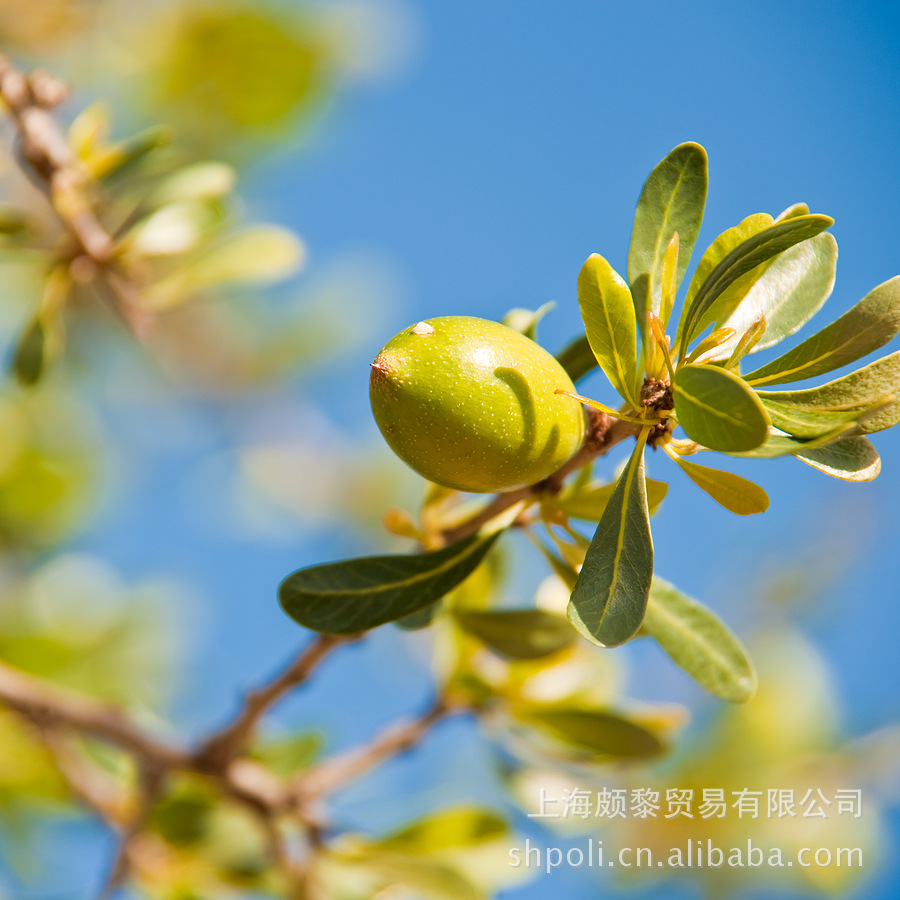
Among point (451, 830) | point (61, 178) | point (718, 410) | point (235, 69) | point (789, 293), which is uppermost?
point (235, 69)

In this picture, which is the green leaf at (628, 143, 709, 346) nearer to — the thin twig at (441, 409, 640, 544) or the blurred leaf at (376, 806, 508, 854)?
the thin twig at (441, 409, 640, 544)

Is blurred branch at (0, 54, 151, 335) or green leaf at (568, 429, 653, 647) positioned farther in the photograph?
blurred branch at (0, 54, 151, 335)

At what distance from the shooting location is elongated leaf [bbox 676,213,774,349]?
1137 millimetres

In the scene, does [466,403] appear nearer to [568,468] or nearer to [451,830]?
[568,468]

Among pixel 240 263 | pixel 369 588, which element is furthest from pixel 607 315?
pixel 240 263

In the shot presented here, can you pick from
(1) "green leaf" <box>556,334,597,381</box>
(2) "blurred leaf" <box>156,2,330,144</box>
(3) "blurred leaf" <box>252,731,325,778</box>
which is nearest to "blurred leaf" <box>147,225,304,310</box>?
Answer: (1) "green leaf" <box>556,334,597,381</box>

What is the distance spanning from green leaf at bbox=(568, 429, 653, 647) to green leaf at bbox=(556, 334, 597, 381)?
0.28 meters

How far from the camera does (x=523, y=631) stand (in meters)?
1.51

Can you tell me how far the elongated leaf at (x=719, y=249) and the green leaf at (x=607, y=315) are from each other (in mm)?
69

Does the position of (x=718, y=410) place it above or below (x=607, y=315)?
below

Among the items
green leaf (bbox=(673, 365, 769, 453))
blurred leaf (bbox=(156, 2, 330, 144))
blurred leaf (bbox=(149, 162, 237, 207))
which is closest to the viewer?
green leaf (bbox=(673, 365, 769, 453))

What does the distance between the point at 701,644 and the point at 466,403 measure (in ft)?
1.64

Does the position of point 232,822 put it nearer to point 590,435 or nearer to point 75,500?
point 75,500

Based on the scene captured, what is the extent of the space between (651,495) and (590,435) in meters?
0.11
